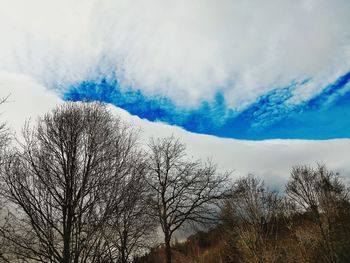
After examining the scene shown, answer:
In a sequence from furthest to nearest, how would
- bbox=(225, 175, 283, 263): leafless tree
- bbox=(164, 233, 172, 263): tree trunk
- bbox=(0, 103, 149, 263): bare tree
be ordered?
bbox=(164, 233, 172, 263): tree trunk < bbox=(225, 175, 283, 263): leafless tree < bbox=(0, 103, 149, 263): bare tree

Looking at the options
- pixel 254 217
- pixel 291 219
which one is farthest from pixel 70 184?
pixel 291 219

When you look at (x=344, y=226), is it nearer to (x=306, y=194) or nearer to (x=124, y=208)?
(x=306, y=194)

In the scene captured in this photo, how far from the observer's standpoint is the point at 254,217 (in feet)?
53.7

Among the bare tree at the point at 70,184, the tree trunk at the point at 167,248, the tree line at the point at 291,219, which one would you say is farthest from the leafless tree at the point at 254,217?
the bare tree at the point at 70,184

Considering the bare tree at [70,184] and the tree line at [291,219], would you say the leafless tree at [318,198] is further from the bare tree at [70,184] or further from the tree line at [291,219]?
the bare tree at [70,184]

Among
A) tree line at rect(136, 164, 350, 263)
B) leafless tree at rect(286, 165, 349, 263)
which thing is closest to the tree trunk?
tree line at rect(136, 164, 350, 263)

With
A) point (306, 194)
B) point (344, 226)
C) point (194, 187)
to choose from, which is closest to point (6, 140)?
point (194, 187)

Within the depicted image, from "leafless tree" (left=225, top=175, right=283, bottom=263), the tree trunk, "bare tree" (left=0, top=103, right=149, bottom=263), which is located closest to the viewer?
"bare tree" (left=0, top=103, right=149, bottom=263)

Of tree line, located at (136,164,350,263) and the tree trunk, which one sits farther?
the tree trunk

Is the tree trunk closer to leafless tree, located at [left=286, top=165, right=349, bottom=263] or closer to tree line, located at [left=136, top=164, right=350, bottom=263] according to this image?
tree line, located at [left=136, top=164, right=350, bottom=263]

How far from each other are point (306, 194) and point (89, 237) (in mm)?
16386

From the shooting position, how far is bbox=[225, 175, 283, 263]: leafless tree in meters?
15.7

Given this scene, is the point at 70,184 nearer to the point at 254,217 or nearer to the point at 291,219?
the point at 254,217

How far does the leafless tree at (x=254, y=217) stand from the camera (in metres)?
15.7
